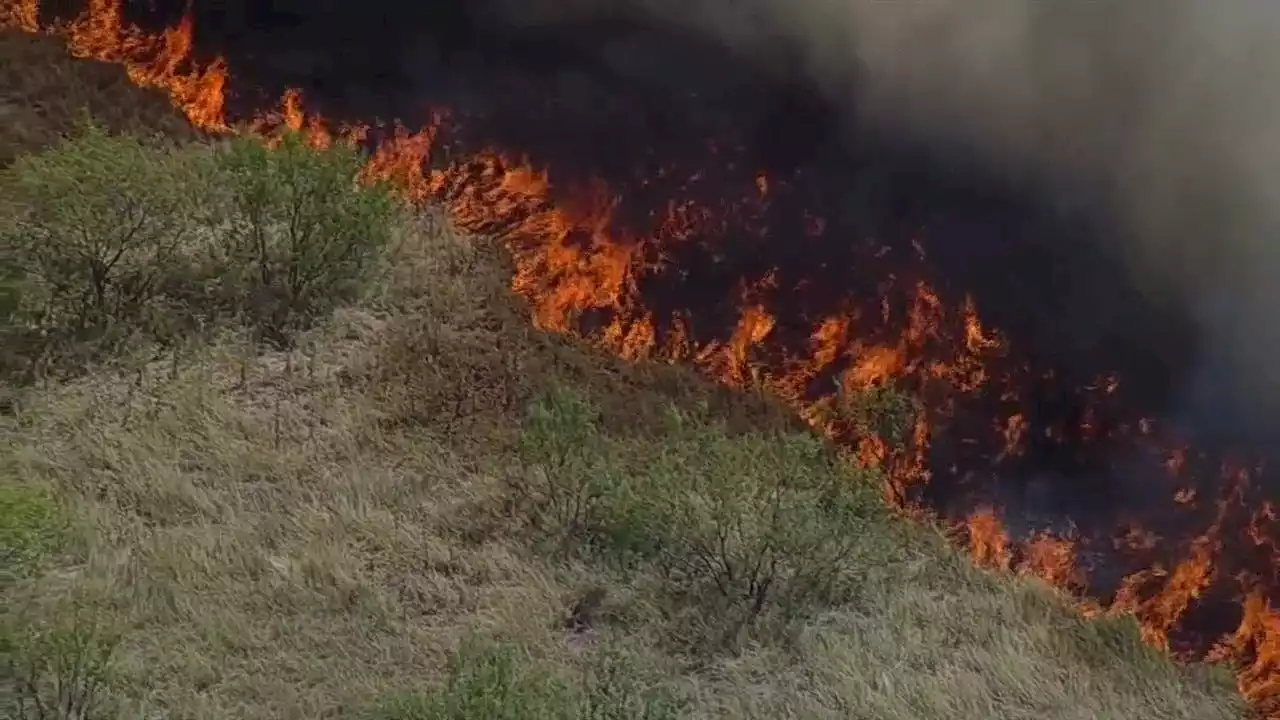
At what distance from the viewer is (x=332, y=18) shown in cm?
937

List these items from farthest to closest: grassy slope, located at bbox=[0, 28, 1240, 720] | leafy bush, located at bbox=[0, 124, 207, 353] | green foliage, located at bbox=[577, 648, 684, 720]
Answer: leafy bush, located at bbox=[0, 124, 207, 353] < grassy slope, located at bbox=[0, 28, 1240, 720] < green foliage, located at bbox=[577, 648, 684, 720]

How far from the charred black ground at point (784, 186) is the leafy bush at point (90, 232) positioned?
171cm

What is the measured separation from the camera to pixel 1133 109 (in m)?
6.73

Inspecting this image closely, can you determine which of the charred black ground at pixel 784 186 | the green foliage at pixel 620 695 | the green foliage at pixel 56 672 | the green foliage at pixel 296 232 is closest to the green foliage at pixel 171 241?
the green foliage at pixel 296 232

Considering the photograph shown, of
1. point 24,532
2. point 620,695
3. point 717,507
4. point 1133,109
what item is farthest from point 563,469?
point 1133,109

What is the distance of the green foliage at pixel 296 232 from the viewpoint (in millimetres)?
7125

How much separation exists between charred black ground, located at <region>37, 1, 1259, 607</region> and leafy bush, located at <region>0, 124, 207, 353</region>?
171 centimetres

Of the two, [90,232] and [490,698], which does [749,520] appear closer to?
[490,698]

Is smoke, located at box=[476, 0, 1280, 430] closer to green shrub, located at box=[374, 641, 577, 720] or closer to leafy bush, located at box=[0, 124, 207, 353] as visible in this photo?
green shrub, located at box=[374, 641, 577, 720]

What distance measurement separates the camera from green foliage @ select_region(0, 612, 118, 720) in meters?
4.42

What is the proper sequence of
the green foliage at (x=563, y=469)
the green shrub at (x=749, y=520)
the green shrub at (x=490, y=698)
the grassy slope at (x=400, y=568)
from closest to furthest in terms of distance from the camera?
the green shrub at (x=490, y=698), the grassy slope at (x=400, y=568), the green shrub at (x=749, y=520), the green foliage at (x=563, y=469)

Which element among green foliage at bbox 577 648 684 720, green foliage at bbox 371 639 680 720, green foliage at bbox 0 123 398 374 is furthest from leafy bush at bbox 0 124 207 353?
green foliage at bbox 577 648 684 720

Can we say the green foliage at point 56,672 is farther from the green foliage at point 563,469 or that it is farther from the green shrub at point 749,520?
the green shrub at point 749,520

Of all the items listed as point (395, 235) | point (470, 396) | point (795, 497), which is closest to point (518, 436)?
point (470, 396)
